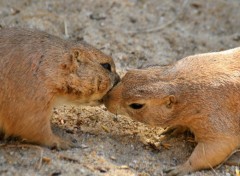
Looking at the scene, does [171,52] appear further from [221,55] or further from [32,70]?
[32,70]

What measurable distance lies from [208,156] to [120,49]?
2.61 meters

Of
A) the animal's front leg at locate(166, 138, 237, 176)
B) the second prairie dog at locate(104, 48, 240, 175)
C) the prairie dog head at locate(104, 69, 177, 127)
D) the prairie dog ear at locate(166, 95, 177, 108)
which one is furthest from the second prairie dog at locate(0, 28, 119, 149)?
the animal's front leg at locate(166, 138, 237, 176)

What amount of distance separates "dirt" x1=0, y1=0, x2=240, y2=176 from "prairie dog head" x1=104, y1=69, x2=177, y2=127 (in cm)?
35

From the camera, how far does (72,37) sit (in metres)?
7.48

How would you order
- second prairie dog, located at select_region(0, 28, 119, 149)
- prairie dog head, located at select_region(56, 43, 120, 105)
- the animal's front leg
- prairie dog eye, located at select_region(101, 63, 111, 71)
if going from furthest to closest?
prairie dog eye, located at select_region(101, 63, 111, 71), prairie dog head, located at select_region(56, 43, 120, 105), the animal's front leg, second prairie dog, located at select_region(0, 28, 119, 149)

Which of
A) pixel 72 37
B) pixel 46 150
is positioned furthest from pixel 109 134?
pixel 72 37

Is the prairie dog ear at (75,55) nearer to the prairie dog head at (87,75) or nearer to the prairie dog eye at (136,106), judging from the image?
the prairie dog head at (87,75)

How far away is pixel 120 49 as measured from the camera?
753 centimetres

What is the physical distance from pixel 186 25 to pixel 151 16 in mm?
531

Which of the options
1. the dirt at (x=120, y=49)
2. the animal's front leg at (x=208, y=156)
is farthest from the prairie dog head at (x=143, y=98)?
the animal's front leg at (x=208, y=156)

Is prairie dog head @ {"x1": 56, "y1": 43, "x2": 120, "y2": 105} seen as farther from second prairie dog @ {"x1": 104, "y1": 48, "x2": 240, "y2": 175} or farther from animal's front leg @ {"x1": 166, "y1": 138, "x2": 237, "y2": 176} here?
animal's front leg @ {"x1": 166, "y1": 138, "x2": 237, "y2": 176}

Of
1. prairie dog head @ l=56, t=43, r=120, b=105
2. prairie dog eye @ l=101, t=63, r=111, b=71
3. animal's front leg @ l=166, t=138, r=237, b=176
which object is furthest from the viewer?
prairie dog eye @ l=101, t=63, r=111, b=71

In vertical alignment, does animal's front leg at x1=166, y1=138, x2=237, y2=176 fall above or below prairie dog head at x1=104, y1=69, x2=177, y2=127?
below

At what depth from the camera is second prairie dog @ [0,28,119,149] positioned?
5094 millimetres
